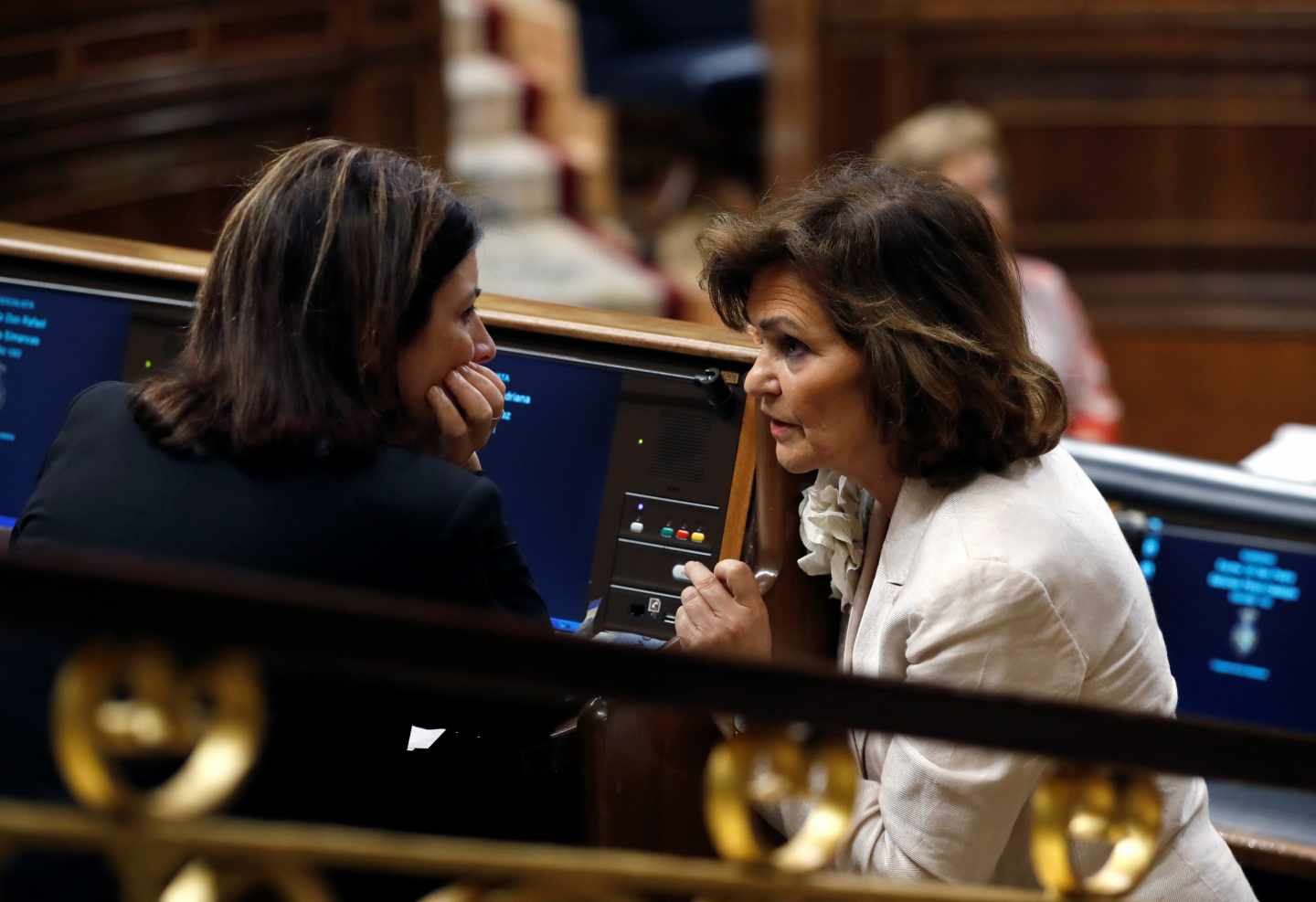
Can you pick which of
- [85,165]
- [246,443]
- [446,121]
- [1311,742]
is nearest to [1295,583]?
[1311,742]

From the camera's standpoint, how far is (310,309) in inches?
61.6

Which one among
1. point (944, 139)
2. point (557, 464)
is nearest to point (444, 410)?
point (557, 464)

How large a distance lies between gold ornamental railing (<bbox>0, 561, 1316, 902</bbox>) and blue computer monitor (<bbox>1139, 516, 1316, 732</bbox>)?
139 cm

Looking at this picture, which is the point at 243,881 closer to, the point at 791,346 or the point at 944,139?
the point at 791,346

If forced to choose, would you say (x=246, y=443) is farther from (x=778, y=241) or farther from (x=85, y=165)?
(x=85, y=165)

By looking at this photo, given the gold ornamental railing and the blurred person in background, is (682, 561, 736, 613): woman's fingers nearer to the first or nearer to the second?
the gold ornamental railing

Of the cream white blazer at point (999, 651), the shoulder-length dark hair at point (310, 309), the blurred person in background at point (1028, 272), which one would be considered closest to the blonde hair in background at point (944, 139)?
the blurred person in background at point (1028, 272)

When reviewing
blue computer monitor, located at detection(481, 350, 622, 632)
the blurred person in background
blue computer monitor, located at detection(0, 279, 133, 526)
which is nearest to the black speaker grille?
blue computer monitor, located at detection(481, 350, 622, 632)

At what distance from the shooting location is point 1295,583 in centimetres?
240

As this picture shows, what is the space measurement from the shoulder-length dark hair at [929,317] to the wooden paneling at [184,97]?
2784 millimetres

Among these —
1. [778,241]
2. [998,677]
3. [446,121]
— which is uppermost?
[446,121]

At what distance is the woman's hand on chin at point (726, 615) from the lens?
1746 millimetres

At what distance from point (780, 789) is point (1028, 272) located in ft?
10.3

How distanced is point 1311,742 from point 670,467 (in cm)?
96
